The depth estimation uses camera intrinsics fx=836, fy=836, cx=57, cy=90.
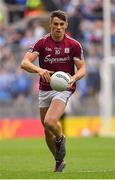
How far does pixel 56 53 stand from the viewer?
13539 mm

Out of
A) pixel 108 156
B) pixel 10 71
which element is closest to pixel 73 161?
pixel 108 156

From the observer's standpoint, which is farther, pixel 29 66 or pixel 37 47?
pixel 37 47

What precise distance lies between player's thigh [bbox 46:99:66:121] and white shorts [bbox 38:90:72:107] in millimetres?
77

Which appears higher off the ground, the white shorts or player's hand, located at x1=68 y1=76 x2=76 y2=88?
player's hand, located at x1=68 y1=76 x2=76 y2=88

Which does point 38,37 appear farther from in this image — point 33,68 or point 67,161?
point 33,68

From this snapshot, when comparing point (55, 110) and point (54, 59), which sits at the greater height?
point (54, 59)

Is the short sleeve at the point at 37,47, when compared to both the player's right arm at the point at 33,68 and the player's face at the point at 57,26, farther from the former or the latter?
the player's face at the point at 57,26

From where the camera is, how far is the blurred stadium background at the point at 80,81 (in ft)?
90.9

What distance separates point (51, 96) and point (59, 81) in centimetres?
60

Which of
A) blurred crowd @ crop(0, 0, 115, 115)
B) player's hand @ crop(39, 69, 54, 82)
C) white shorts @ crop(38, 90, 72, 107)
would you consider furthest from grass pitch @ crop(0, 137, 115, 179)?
blurred crowd @ crop(0, 0, 115, 115)

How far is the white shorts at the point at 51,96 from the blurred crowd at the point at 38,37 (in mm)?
13821

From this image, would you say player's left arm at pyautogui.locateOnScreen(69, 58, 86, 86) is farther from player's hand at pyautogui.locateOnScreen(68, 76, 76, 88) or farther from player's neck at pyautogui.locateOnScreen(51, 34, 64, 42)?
player's neck at pyautogui.locateOnScreen(51, 34, 64, 42)

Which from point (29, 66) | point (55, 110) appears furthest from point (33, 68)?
point (55, 110)

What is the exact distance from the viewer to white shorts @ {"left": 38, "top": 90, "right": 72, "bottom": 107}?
44.3 ft
